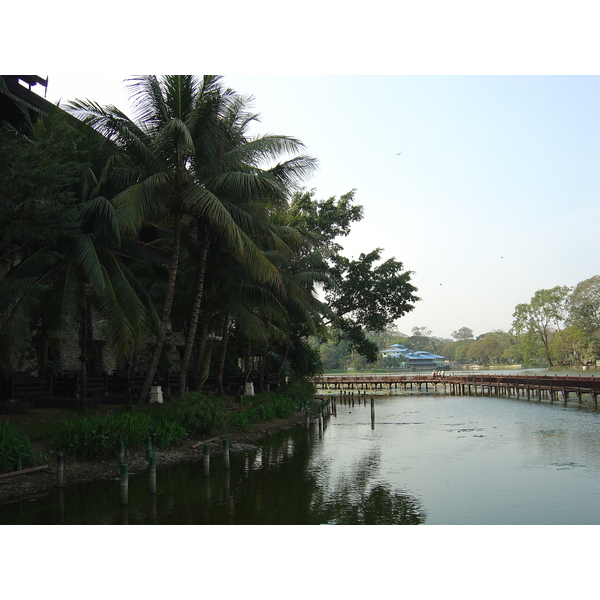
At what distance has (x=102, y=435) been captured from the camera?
1454 centimetres

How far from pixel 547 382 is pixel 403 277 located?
14.1 m

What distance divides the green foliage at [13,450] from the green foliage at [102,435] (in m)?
1.08

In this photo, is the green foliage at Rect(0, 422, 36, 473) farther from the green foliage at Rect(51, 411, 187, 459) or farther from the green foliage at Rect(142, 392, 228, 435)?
the green foliage at Rect(142, 392, 228, 435)

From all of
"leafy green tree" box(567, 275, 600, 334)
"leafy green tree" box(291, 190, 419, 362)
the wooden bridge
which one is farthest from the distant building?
"leafy green tree" box(291, 190, 419, 362)

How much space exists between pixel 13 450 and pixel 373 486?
888 cm

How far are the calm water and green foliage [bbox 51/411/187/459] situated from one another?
3.86 ft

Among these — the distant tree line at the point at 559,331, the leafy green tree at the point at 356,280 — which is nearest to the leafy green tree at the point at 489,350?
the distant tree line at the point at 559,331

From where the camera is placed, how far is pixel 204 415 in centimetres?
1859

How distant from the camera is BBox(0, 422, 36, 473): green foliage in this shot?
12398 mm

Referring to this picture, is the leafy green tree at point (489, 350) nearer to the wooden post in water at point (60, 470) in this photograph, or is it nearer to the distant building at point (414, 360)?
the distant building at point (414, 360)

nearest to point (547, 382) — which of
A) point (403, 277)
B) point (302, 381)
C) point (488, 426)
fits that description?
point (403, 277)

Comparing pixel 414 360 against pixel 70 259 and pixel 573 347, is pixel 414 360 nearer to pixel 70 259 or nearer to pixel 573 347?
pixel 573 347

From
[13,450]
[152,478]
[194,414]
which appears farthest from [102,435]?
[194,414]

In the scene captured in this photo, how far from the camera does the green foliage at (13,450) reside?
488 inches
